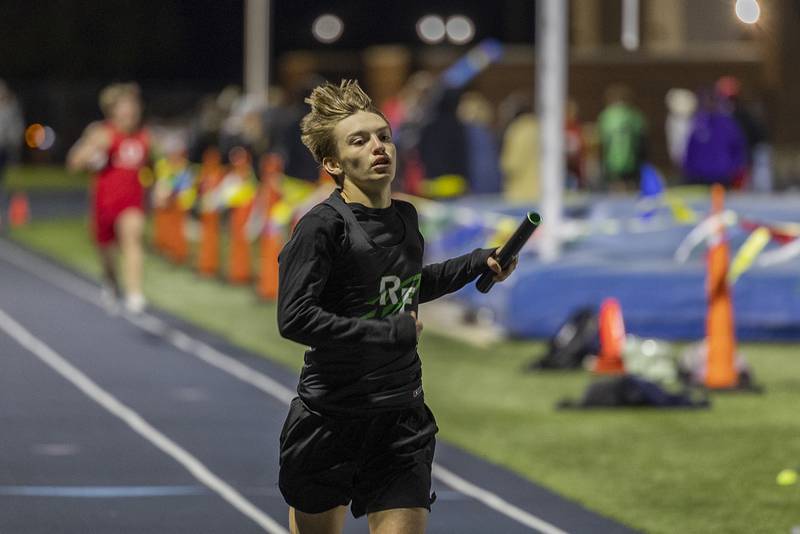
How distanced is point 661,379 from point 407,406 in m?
8.50

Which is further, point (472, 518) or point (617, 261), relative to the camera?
point (617, 261)

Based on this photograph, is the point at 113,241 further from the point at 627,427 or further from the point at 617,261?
the point at 627,427

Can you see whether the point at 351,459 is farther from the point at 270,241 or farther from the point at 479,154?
the point at 479,154

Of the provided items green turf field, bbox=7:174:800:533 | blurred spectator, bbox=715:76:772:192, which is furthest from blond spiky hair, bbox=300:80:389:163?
blurred spectator, bbox=715:76:772:192

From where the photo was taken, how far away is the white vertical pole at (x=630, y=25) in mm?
42859

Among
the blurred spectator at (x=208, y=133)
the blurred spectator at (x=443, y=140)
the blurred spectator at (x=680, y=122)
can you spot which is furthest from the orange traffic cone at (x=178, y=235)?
the blurred spectator at (x=680, y=122)

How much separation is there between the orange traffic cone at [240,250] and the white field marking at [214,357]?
1.67 m

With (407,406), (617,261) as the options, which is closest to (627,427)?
(617,261)

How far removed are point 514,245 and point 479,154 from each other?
21.4 meters

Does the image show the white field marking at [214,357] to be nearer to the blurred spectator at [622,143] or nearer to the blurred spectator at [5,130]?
the blurred spectator at [622,143]

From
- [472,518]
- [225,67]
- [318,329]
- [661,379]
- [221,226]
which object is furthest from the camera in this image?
[225,67]

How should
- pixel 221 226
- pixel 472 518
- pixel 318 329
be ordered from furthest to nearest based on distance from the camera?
pixel 221 226, pixel 472 518, pixel 318 329

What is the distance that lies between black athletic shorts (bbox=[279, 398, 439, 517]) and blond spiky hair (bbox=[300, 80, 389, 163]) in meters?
0.84

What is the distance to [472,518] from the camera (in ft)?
31.6
